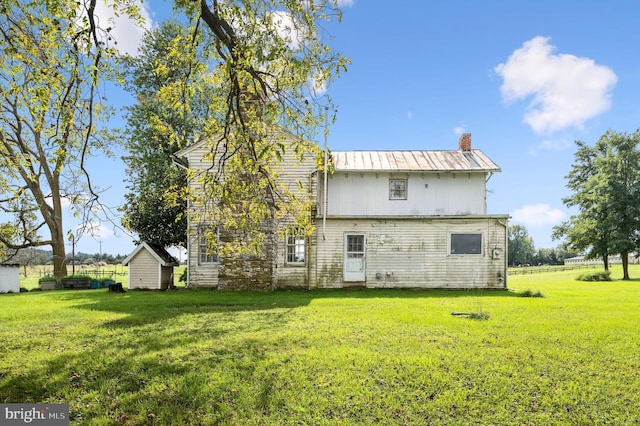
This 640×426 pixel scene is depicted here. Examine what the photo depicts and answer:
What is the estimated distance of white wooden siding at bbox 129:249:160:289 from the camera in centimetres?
1928

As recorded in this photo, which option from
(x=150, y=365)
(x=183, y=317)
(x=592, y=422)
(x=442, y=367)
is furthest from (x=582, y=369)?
(x=183, y=317)

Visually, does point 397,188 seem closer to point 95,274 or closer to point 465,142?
point 465,142

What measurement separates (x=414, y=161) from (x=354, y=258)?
5.98m

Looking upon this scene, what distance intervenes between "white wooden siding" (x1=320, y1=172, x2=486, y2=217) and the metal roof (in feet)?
1.27

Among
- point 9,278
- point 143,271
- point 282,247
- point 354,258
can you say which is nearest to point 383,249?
point 354,258

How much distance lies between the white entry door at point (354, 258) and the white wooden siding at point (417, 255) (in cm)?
21

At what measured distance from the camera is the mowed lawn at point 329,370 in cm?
485

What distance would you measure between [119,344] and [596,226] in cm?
3705

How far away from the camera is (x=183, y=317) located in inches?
401

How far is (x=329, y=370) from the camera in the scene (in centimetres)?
580

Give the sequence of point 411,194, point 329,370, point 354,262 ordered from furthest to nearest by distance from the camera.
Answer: point 411,194, point 354,262, point 329,370

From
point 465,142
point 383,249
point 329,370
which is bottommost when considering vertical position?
point 329,370

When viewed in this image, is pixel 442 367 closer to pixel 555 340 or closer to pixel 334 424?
pixel 334 424

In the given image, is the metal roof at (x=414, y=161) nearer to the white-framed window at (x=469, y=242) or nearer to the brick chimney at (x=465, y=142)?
the brick chimney at (x=465, y=142)
